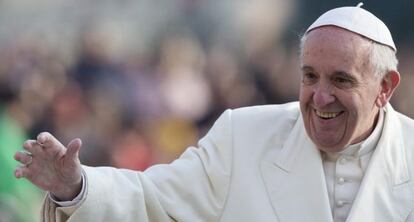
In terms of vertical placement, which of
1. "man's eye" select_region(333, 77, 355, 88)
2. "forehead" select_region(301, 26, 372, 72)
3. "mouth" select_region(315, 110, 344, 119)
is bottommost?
"mouth" select_region(315, 110, 344, 119)

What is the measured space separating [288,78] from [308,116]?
4.57 meters

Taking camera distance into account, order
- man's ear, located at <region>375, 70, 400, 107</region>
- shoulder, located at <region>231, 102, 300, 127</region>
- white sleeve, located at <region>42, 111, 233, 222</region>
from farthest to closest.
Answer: shoulder, located at <region>231, 102, 300, 127</region> < man's ear, located at <region>375, 70, 400, 107</region> < white sleeve, located at <region>42, 111, 233, 222</region>

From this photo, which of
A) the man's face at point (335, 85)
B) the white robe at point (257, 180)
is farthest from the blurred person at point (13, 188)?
the man's face at point (335, 85)

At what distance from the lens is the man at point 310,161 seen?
13.2 ft

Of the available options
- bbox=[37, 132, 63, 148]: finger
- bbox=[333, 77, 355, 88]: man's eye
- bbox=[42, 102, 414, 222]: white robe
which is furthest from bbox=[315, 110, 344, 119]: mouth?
bbox=[37, 132, 63, 148]: finger

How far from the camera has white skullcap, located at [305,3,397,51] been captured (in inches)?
163

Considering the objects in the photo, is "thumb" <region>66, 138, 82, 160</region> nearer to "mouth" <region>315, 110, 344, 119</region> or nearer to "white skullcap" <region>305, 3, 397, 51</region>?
"mouth" <region>315, 110, 344, 119</region>

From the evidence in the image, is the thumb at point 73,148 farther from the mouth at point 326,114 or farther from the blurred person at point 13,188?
the blurred person at point 13,188

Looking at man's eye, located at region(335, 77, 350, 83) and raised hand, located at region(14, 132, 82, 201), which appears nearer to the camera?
raised hand, located at region(14, 132, 82, 201)

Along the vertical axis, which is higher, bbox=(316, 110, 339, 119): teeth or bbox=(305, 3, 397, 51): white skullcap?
bbox=(305, 3, 397, 51): white skullcap

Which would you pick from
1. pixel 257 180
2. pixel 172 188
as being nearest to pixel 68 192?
pixel 172 188

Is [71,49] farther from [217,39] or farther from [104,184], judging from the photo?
[104,184]

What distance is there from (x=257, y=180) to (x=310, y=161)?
9.1 inches

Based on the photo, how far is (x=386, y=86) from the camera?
428 centimetres
